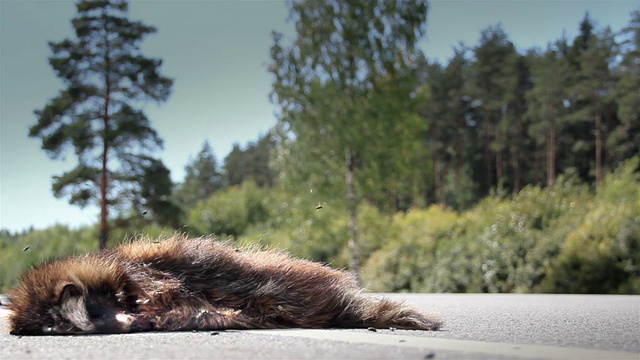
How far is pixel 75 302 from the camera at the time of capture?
15.6 feet

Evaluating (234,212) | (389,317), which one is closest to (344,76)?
(234,212)

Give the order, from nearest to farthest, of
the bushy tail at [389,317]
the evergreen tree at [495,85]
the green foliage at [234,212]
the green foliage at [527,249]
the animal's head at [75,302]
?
the animal's head at [75,302], the bushy tail at [389,317], the green foliage at [527,249], the green foliage at [234,212], the evergreen tree at [495,85]

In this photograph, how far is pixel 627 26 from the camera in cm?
4381

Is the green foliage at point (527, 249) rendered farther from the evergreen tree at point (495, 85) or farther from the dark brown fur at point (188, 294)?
the evergreen tree at point (495, 85)

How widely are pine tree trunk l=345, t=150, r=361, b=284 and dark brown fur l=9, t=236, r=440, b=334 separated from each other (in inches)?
619

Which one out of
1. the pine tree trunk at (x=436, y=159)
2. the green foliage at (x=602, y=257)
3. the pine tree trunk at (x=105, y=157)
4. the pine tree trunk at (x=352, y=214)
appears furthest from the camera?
the pine tree trunk at (x=436, y=159)

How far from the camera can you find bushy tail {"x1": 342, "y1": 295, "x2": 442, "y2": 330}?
204 inches

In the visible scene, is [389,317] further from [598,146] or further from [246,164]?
[246,164]

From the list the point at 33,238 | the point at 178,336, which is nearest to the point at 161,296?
the point at 178,336

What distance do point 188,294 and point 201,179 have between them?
73.1 m

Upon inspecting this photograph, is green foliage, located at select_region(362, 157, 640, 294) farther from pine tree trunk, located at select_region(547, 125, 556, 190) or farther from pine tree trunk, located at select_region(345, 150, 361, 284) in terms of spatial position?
pine tree trunk, located at select_region(547, 125, 556, 190)

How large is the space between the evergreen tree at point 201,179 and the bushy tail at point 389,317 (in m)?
70.2

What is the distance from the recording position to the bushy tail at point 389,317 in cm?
517

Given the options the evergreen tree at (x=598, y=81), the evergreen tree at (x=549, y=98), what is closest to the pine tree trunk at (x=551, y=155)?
the evergreen tree at (x=549, y=98)
